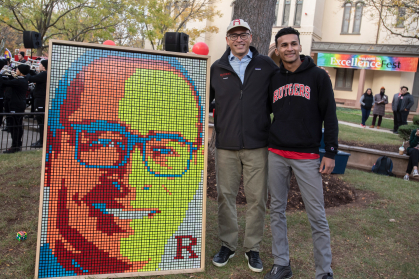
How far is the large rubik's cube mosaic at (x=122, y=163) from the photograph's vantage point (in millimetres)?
2795

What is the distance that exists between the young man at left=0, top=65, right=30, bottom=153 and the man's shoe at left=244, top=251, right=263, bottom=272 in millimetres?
6686

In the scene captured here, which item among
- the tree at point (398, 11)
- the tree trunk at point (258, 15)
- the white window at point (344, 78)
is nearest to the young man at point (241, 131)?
the tree trunk at point (258, 15)

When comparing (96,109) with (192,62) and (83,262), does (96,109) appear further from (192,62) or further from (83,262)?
(83,262)

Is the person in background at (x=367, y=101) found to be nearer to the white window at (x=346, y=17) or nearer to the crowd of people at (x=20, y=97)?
the crowd of people at (x=20, y=97)

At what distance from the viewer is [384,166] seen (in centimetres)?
864

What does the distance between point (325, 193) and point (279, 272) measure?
2.98 meters

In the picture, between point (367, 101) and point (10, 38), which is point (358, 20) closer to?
point (367, 101)

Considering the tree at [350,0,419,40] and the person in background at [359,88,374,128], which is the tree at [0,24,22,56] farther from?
the person in background at [359,88,374,128]

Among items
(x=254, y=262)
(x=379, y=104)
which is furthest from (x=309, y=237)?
(x=379, y=104)

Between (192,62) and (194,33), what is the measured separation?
24058 mm

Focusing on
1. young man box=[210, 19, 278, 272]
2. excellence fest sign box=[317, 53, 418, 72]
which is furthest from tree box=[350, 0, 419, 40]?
young man box=[210, 19, 278, 272]

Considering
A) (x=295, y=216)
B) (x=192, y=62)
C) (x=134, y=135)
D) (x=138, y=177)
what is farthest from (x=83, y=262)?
(x=295, y=216)

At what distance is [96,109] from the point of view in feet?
9.43

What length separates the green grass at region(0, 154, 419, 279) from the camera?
3250mm
